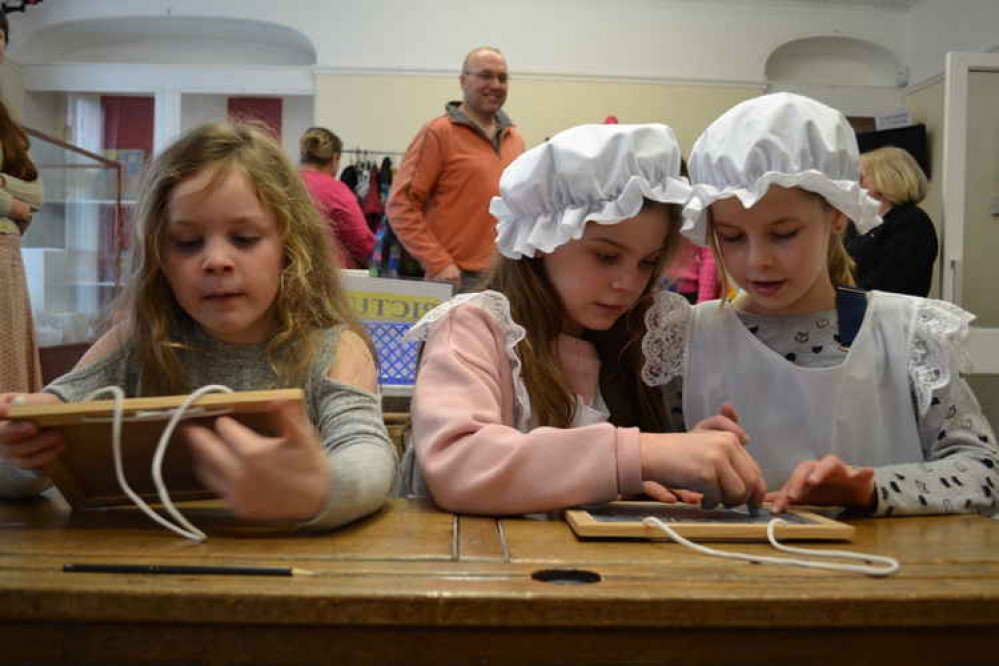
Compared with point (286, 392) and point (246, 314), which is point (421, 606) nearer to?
point (286, 392)

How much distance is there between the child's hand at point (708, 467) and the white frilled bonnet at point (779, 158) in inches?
16.0

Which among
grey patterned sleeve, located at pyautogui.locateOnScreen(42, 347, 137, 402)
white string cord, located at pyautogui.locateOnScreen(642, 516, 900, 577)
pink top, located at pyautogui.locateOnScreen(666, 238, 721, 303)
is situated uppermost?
pink top, located at pyautogui.locateOnScreen(666, 238, 721, 303)

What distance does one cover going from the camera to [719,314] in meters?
1.45

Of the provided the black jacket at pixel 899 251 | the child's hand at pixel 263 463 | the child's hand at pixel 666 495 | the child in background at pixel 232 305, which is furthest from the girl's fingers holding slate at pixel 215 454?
the black jacket at pixel 899 251

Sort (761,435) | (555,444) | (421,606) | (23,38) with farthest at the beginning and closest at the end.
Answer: (23,38) < (761,435) < (555,444) < (421,606)

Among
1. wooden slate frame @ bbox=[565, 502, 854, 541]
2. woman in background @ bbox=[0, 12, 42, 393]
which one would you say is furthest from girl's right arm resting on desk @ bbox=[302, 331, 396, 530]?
woman in background @ bbox=[0, 12, 42, 393]

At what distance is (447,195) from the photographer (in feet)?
12.0

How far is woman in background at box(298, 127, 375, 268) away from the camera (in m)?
3.97

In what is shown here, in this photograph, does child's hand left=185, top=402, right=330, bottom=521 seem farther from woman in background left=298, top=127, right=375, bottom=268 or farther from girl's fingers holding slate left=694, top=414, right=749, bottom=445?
woman in background left=298, top=127, right=375, bottom=268

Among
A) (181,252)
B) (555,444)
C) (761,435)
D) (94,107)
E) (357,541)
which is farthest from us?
(94,107)

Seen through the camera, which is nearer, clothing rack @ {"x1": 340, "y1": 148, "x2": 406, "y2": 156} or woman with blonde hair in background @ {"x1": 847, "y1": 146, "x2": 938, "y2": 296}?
woman with blonde hair in background @ {"x1": 847, "y1": 146, "x2": 938, "y2": 296}

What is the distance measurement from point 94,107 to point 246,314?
779cm

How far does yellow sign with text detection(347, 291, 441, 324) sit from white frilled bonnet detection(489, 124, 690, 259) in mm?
1021

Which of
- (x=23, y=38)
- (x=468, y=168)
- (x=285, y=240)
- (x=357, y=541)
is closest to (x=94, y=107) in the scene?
(x=23, y=38)
